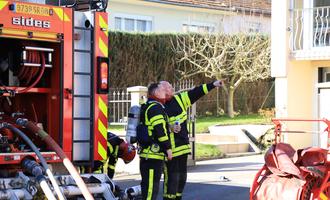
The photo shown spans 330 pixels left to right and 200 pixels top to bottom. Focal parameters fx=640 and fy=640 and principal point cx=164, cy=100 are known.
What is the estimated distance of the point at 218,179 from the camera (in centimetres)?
1193

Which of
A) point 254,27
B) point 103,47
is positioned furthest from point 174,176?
point 254,27

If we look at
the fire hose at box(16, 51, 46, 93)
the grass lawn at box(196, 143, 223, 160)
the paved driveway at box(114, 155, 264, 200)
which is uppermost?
the fire hose at box(16, 51, 46, 93)

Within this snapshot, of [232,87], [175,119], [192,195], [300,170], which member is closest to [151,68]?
[232,87]

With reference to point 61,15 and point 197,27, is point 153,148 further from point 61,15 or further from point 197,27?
point 197,27

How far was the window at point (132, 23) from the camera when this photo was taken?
24.5m

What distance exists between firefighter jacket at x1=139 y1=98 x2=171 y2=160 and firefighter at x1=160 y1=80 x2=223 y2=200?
0.38 metres

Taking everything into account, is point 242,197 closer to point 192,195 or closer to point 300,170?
point 192,195

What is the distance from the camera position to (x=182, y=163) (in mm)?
8172

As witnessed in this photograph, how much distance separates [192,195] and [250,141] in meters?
7.89

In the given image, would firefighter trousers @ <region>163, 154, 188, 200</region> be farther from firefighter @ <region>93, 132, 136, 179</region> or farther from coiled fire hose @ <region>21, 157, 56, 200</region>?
coiled fire hose @ <region>21, 157, 56, 200</region>

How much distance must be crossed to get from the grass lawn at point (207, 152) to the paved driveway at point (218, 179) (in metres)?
0.23

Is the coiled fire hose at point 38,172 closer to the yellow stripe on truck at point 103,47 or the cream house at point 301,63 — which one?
the yellow stripe on truck at point 103,47

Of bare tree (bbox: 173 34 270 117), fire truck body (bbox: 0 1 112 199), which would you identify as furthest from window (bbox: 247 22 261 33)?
fire truck body (bbox: 0 1 112 199)

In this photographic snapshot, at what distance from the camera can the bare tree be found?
2256cm
